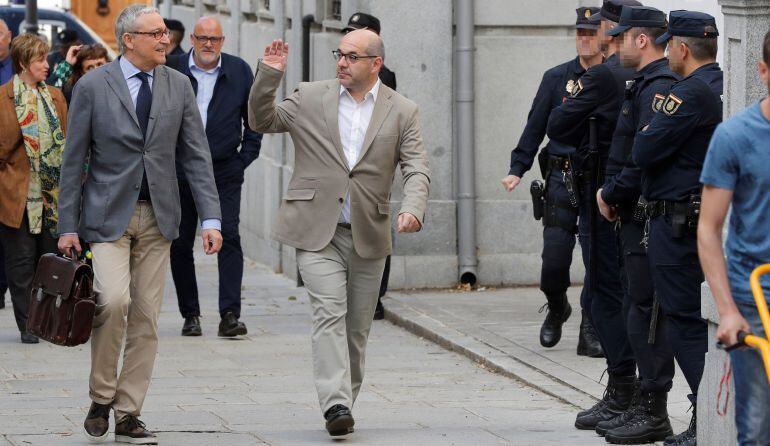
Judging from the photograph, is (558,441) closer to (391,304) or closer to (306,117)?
(306,117)

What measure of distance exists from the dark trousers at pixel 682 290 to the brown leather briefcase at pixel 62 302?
2.46 metres

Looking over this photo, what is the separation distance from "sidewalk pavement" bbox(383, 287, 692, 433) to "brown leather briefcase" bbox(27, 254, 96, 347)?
8.66 feet

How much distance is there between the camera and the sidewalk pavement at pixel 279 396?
25.5ft

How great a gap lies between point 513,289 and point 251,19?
538 centimetres

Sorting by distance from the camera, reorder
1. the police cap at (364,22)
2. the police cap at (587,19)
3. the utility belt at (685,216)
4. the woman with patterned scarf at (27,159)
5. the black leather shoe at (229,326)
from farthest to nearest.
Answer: the police cap at (364,22) < the black leather shoe at (229,326) < the woman with patterned scarf at (27,159) < the police cap at (587,19) < the utility belt at (685,216)

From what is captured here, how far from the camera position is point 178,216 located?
25.3 feet

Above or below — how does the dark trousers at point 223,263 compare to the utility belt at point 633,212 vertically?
below

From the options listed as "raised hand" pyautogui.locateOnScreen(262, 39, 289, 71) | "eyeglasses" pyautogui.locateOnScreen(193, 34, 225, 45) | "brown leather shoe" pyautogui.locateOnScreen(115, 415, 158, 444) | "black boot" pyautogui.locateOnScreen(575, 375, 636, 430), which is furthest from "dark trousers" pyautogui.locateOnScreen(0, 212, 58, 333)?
"black boot" pyautogui.locateOnScreen(575, 375, 636, 430)

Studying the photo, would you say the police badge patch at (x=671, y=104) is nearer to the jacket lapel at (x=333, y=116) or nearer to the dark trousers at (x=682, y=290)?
the dark trousers at (x=682, y=290)

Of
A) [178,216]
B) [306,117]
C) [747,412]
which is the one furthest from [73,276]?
[747,412]

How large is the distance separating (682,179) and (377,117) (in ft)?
5.20

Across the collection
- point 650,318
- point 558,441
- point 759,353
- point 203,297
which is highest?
point 759,353

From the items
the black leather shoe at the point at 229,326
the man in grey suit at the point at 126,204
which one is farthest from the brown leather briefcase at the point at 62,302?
the black leather shoe at the point at 229,326

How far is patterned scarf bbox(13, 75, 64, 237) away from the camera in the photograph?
1073 centimetres
